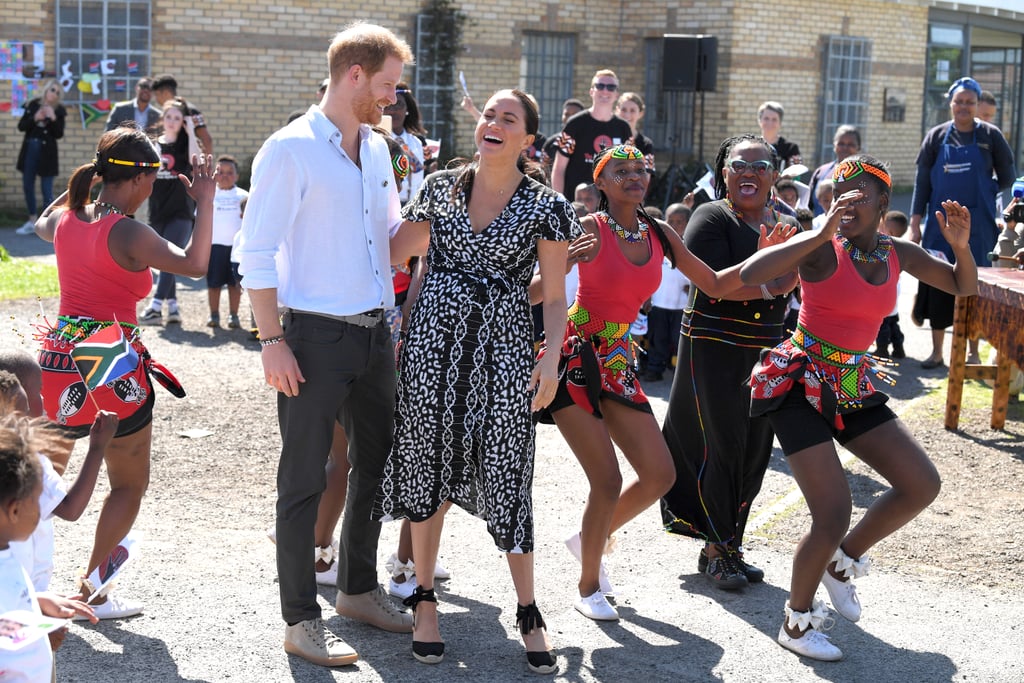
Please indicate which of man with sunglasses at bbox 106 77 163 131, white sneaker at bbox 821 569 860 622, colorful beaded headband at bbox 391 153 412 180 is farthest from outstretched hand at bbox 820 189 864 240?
man with sunglasses at bbox 106 77 163 131

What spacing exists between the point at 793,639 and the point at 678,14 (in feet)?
60.1

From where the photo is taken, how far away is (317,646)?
4.52 meters

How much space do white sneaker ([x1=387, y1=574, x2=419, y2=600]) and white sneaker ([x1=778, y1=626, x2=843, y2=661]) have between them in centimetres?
157

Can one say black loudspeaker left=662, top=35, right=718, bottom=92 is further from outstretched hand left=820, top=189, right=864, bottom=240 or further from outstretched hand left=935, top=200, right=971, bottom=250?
outstretched hand left=820, top=189, right=864, bottom=240

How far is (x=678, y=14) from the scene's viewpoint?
21719 millimetres

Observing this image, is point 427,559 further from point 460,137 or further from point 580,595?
point 460,137

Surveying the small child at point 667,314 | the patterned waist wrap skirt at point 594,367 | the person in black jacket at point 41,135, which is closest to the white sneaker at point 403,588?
the patterned waist wrap skirt at point 594,367

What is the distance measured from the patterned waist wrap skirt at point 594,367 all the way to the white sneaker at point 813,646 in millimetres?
1072

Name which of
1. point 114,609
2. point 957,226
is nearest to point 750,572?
point 957,226

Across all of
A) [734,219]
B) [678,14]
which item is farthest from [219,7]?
[734,219]

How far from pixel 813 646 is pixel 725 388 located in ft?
4.31

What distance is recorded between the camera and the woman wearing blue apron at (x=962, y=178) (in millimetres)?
10180

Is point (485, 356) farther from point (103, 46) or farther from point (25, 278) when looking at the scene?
point (103, 46)

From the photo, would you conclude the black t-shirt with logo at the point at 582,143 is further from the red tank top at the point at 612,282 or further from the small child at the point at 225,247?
the red tank top at the point at 612,282
